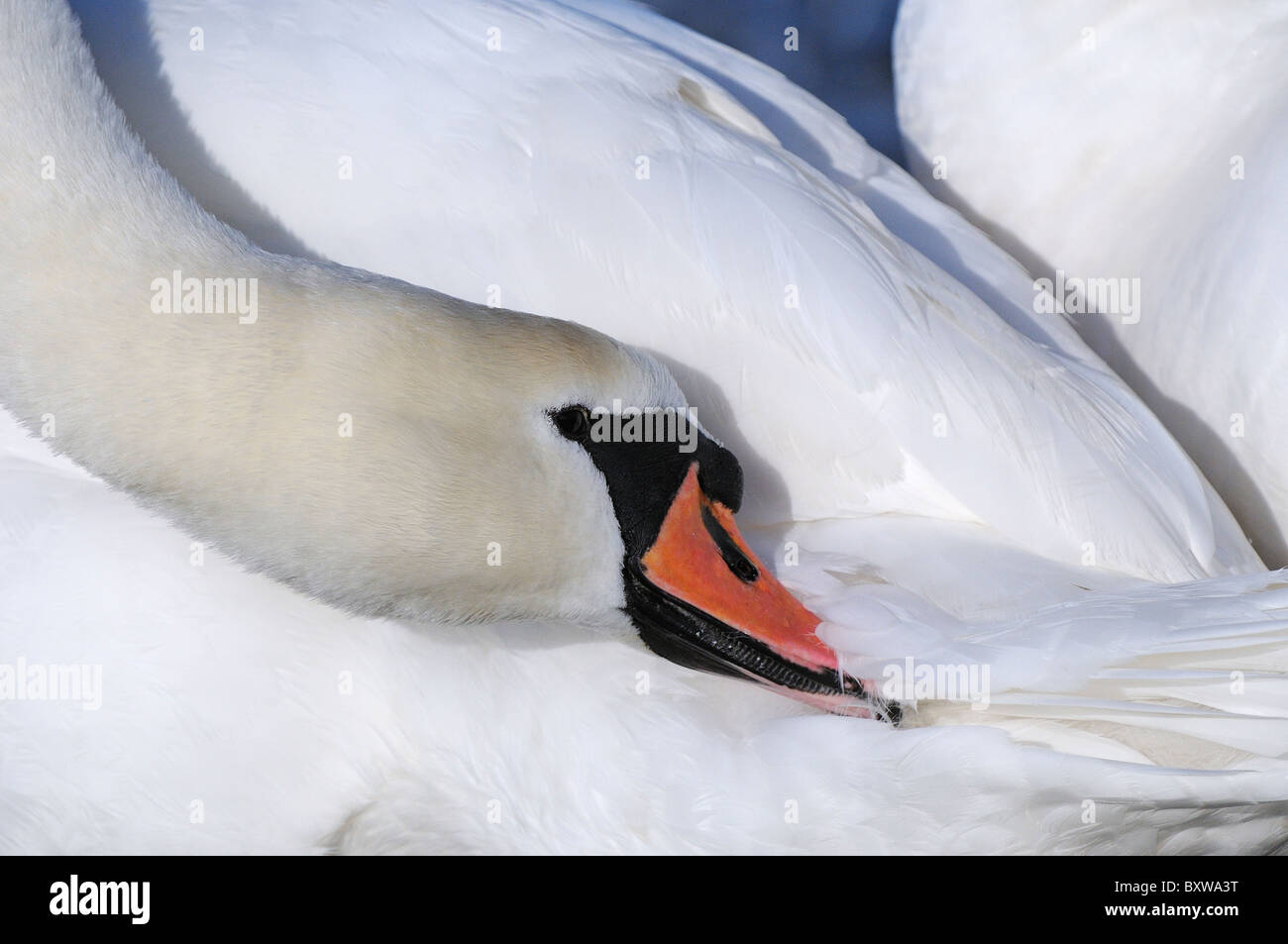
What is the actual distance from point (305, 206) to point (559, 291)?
406 mm

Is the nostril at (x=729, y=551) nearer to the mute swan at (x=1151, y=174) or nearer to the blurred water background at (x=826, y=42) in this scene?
the mute swan at (x=1151, y=174)

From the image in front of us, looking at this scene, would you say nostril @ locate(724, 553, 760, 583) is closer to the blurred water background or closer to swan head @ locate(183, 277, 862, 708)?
swan head @ locate(183, 277, 862, 708)

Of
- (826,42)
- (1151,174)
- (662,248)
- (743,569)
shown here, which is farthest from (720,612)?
(826,42)

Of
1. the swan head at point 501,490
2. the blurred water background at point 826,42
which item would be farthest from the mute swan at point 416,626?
the blurred water background at point 826,42

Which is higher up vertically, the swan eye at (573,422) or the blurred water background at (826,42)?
the blurred water background at (826,42)

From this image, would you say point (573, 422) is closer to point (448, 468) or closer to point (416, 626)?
point (448, 468)

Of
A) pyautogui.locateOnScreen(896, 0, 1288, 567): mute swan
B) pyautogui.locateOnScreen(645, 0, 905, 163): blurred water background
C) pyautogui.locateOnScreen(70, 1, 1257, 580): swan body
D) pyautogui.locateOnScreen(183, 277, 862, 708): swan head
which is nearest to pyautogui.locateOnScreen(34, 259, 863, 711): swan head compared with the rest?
pyautogui.locateOnScreen(183, 277, 862, 708): swan head

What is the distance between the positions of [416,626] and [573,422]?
0.36 meters

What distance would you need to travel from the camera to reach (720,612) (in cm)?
216

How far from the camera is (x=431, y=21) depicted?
255 cm

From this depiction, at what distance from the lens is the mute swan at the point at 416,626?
1961 mm

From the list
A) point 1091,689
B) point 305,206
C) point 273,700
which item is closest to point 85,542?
point 273,700

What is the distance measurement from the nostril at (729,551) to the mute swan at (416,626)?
0.02 metres
